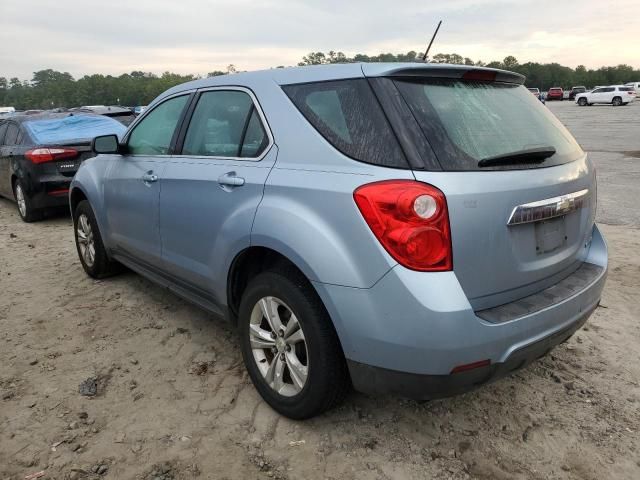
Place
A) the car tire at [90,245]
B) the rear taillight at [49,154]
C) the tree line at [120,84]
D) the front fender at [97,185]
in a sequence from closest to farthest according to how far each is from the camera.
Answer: the front fender at [97,185] < the car tire at [90,245] < the rear taillight at [49,154] < the tree line at [120,84]

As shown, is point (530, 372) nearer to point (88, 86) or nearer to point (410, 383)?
point (410, 383)

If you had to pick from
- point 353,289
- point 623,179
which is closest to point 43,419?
point 353,289

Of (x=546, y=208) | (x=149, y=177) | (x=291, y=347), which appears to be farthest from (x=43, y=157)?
(x=546, y=208)

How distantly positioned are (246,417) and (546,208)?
5.85 feet

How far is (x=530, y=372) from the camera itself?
3104mm

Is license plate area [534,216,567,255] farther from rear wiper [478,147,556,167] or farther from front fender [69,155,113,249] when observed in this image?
front fender [69,155,113,249]

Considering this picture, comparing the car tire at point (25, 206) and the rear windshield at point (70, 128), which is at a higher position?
the rear windshield at point (70, 128)

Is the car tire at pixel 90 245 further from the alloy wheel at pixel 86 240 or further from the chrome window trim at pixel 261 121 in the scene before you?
the chrome window trim at pixel 261 121

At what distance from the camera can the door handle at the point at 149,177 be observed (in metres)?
3.49

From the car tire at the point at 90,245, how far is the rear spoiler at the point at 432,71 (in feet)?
10.3

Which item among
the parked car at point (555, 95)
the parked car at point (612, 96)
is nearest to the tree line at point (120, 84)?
the parked car at point (555, 95)

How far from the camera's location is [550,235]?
2371mm

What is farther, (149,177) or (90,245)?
(90,245)

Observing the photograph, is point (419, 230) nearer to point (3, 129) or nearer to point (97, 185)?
point (97, 185)
